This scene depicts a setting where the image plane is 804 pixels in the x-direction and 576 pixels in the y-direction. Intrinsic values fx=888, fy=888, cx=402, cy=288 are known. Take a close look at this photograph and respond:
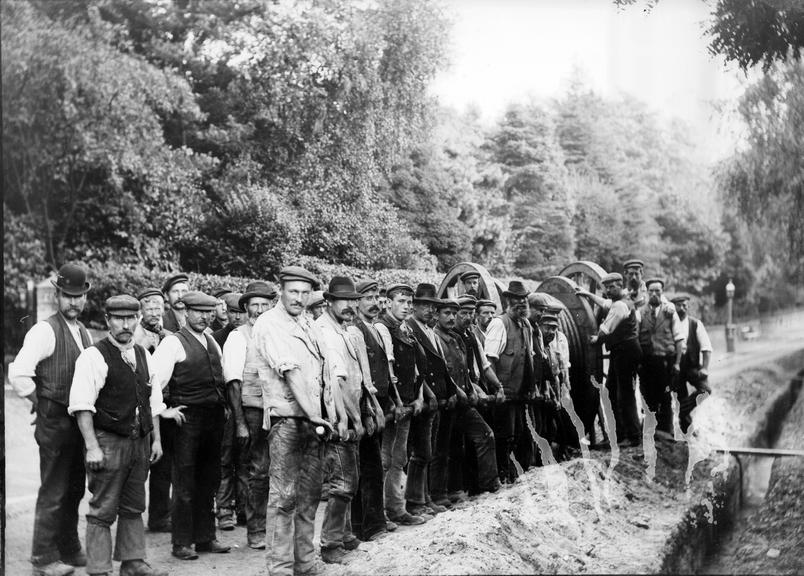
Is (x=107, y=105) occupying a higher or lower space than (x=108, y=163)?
higher

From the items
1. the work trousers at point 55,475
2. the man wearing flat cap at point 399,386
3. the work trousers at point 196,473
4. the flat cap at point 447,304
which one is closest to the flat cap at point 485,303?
the flat cap at point 447,304

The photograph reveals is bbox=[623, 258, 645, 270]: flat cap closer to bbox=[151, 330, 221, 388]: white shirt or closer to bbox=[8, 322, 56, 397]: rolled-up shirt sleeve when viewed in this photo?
bbox=[151, 330, 221, 388]: white shirt

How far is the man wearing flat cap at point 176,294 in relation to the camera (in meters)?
5.71

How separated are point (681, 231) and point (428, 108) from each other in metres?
1.82

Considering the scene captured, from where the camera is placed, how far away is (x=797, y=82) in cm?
527

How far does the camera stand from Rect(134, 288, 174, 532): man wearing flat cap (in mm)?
5516

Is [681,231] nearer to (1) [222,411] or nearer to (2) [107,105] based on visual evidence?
(1) [222,411]

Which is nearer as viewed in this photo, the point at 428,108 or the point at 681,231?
the point at 681,231

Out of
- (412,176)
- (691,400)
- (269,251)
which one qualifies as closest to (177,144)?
(269,251)

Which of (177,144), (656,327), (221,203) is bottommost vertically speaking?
(656,327)

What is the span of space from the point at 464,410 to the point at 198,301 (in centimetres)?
199

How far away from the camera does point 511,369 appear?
6129 mm

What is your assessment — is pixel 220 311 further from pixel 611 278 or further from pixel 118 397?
pixel 611 278

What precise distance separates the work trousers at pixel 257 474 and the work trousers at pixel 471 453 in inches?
49.8
